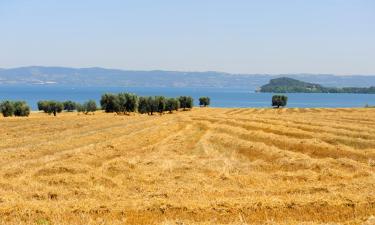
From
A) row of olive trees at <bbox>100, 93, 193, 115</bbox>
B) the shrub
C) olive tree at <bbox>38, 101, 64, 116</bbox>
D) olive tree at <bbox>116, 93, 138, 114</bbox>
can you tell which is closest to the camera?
Result: olive tree at <bbox>116, 93, 138, 114</bbox>

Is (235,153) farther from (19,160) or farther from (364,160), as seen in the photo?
(19,160)

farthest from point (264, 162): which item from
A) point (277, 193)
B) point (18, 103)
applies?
point (18, 103)

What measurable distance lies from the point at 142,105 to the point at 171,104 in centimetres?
1021

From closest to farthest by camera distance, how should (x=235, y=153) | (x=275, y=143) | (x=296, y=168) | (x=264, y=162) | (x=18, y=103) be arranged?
(x=296, y=168) < (x=264, y=162) < (x=235, y=153) < (x=275, y=143) < (x=18, y=103)

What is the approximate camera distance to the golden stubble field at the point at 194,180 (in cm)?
1731

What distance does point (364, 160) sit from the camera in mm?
32344

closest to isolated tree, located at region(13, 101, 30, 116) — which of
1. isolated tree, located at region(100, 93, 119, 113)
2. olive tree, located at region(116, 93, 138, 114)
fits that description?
isolated tree, located at region(100, 93, 119, 113)

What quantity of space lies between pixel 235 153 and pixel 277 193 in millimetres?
15229

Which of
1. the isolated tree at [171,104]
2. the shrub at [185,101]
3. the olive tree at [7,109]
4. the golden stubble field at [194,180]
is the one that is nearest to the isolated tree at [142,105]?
the isolated tree at [171,104]

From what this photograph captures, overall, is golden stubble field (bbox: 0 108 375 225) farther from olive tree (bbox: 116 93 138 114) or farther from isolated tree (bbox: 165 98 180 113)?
isolated tree (bbox: 165 98 180 113)

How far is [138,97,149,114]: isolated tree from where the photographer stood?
157100 millimetres

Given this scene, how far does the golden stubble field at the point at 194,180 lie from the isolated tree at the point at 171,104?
379ft

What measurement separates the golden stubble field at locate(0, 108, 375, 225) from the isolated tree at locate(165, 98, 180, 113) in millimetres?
115423

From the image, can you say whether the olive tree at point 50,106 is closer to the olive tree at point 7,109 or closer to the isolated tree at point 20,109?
the isolated tree at point 20,109
